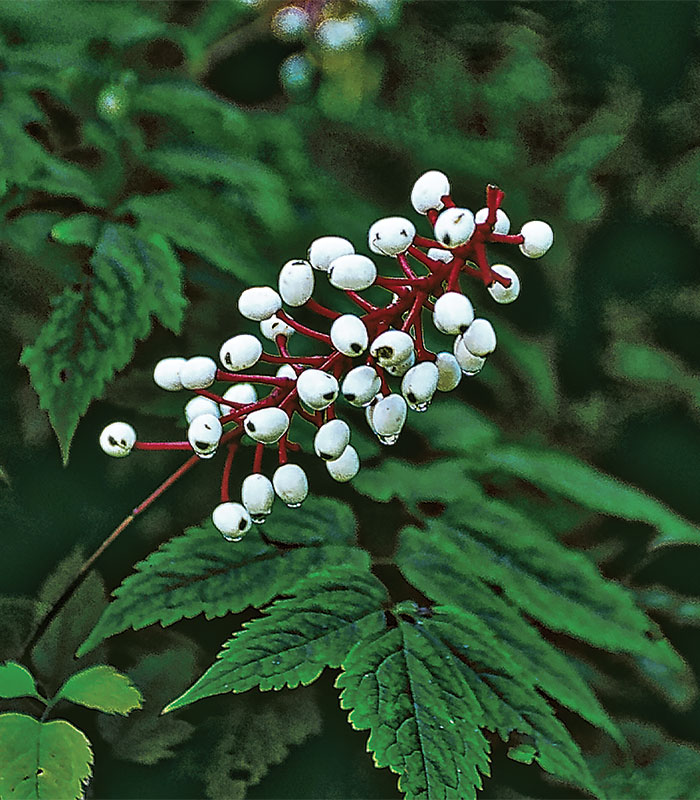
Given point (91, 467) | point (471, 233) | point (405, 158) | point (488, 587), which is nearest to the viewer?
point (471, 233)

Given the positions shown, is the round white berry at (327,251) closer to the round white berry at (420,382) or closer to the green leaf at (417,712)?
the round white berry at (420,382)

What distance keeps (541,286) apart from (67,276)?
46cm

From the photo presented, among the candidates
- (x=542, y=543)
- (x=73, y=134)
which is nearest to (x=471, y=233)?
(x=542, y=543)

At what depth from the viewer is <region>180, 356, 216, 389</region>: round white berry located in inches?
18.9

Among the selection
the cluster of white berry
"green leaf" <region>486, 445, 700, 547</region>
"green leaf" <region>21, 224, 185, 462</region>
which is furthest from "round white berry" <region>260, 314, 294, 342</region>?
"green leaf" <region>486, 445, 700, 547</region>

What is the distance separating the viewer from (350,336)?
434 mm

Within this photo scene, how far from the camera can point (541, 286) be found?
82 cm

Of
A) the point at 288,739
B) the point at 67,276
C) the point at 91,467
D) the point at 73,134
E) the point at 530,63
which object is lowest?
the point at 288,739

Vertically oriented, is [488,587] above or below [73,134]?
below

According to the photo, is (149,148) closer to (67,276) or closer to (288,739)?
(67,276)

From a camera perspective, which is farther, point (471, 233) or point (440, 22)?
point (440, 22)

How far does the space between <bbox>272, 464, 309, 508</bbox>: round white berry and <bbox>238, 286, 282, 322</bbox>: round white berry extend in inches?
3.8

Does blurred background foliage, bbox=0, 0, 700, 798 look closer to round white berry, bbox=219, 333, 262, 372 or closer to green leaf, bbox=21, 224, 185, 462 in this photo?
green leaf, bbox=21, 224, 185, 462

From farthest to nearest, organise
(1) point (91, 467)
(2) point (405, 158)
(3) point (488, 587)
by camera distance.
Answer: (2) point (405, 158) < (1) point (91, 467) < (3) point (488, 587)
